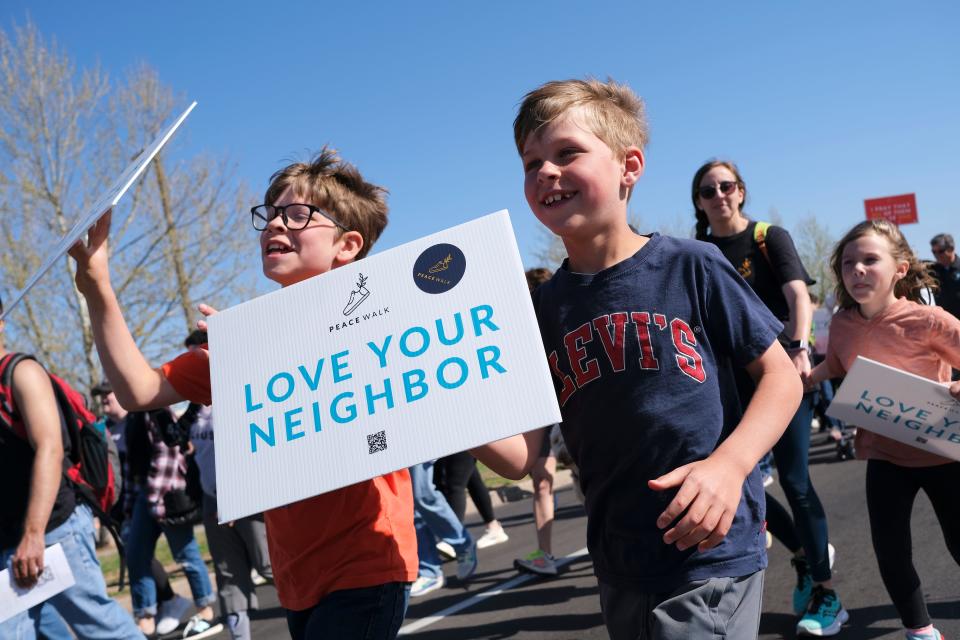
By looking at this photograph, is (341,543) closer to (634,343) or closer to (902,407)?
(634,343)

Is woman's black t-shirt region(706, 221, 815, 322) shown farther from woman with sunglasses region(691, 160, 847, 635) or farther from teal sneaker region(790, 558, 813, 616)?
teal sneaker region(790, 558, 813, 616)

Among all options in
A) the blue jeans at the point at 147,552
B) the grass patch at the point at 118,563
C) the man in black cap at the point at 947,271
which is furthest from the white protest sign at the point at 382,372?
the man in black cap at the point at 947,271

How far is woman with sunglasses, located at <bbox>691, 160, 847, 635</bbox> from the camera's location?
3686 millimetres

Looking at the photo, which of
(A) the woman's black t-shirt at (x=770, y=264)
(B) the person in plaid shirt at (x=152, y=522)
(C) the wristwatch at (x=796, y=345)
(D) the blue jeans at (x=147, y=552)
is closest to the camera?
(C) the wristwatch at (x=796, y=345)

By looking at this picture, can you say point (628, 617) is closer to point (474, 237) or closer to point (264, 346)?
point (474, 237)

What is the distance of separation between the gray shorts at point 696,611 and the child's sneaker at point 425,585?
13.9ft

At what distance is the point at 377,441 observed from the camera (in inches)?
63.1

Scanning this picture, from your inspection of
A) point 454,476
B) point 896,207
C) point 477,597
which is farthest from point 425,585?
point 896,207

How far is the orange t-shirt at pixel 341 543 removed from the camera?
213 cm

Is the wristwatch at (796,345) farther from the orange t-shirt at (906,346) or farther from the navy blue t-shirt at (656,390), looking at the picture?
the navy blue t-shirt at (656,390)

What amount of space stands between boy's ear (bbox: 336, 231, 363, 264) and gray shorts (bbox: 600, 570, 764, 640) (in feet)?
4.40

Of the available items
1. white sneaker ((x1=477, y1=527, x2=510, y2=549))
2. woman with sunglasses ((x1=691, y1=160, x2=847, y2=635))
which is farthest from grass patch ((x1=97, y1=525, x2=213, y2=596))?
woman with sunglasses ((x1=691, y1=160, x2=847, y2=635))

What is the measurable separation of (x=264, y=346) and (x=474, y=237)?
23.1 inches

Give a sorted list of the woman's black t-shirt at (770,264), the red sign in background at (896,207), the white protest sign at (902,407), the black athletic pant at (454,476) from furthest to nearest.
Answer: the red sign in background at (896,207) → the black athletic pant at (454,476) → the woman's black t-shirt at (770,264) → the white protest sign at (902,407)
